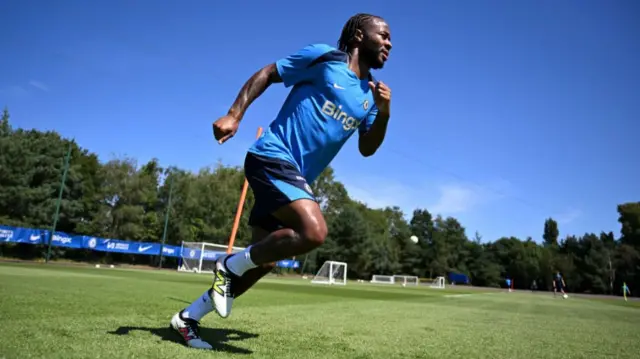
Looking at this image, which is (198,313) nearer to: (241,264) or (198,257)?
(241,264)

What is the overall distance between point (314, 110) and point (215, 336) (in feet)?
6.25

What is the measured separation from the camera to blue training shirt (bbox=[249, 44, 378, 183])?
2.77m

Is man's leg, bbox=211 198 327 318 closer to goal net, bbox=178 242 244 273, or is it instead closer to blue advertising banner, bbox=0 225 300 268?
blue advertising banner, bbox=0 225 300 268

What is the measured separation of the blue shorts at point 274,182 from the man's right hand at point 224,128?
21 centimetres

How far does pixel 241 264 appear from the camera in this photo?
8.99ft

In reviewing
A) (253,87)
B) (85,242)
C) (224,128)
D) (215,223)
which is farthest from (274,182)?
(215,223)

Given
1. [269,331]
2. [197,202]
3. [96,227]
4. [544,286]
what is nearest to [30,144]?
[96,227]

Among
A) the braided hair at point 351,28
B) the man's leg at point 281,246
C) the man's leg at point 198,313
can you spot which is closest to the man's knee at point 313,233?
the man's leg at point 281,246

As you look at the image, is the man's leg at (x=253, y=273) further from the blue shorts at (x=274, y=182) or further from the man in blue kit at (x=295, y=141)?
the blue shorts at (x=274, y=182)

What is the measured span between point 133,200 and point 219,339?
49.1 meters

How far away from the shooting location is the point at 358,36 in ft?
10.6

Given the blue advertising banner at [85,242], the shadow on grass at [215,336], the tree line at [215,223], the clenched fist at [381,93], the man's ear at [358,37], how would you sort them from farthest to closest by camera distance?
the tree line at [215,223]
the blue advertising banner at [85,242]
the man's ear at [358,37]
the clenched fist at [381,93]
the shadow on grass at [215,336]

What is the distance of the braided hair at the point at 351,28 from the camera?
3.26 metres

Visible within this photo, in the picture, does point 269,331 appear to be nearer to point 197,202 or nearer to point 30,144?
point 30,144
